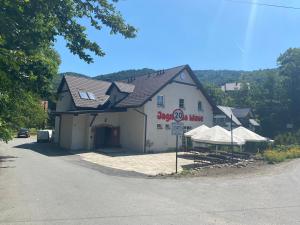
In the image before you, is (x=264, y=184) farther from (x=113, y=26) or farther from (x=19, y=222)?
(x=19, y=222)

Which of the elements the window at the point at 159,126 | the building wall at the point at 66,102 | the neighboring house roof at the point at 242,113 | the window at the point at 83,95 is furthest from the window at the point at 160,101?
the neighboring house roof at the point at 242,113

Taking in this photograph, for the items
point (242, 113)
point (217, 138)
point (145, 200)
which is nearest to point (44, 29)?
point (145, 200)

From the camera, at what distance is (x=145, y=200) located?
30.2 ft

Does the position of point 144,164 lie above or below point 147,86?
below

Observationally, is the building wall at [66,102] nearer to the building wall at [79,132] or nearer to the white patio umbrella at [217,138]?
the building wall at [79,132]

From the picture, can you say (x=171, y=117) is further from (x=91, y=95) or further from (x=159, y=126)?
(x=91, y=95)

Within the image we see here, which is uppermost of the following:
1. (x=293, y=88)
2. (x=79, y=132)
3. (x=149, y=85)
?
(x=293, y=88)

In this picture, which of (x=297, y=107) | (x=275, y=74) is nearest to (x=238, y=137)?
(x=297, y=107)

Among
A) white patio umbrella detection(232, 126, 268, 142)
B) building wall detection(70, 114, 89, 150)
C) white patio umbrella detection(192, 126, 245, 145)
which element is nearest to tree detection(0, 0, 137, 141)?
white patio umbrella detection(192, 126, 245, 145)

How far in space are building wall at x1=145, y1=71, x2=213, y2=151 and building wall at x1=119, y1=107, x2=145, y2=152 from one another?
64 centimetres

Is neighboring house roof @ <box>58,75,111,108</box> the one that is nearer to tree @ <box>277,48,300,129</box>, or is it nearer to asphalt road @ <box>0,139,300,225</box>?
asphalt road @ <box>0,139,300,225</box>

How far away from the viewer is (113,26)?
9.02m

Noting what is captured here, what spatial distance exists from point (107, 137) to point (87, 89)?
573cm

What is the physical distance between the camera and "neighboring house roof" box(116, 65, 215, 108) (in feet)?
97.5
